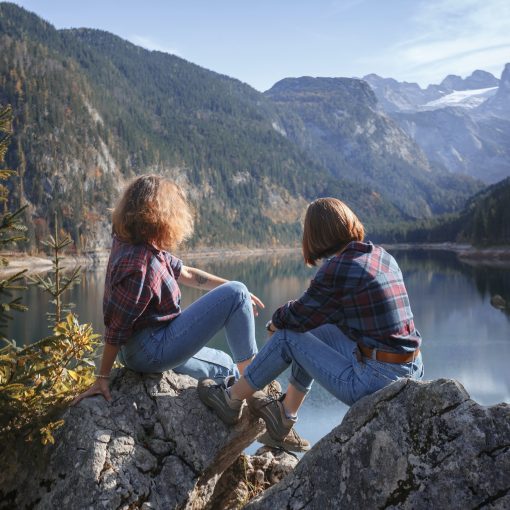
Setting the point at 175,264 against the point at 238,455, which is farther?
the point at 238,455

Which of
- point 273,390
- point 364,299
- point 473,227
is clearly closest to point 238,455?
point 273,390

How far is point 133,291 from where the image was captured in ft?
13.5

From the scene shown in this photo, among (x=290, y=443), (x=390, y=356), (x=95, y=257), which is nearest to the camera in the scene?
(x=390, y=356)

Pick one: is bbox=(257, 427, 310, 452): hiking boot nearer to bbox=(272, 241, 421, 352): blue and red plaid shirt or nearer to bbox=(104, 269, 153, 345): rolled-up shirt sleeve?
bbox=(272, 241, 421, 352): blue and red plaid shirt

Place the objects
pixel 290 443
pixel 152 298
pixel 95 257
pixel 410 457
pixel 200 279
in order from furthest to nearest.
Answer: pixel 95 257 → pixel 200 279 → pixel 290 443 → pixel 152 298 → pixel 410 457

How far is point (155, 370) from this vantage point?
174 inches

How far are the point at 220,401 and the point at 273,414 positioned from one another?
18.0 inches

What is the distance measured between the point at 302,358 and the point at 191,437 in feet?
3.58

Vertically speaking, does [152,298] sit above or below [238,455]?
above

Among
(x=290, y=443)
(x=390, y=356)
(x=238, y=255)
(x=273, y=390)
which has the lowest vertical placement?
(x=238, y=255)

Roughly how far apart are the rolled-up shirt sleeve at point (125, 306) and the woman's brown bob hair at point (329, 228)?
136 cm

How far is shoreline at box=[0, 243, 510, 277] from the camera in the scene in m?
70.8

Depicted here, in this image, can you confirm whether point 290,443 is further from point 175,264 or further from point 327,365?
point 175,264

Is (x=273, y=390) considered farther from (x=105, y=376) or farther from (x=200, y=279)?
(x=105, y=376)
